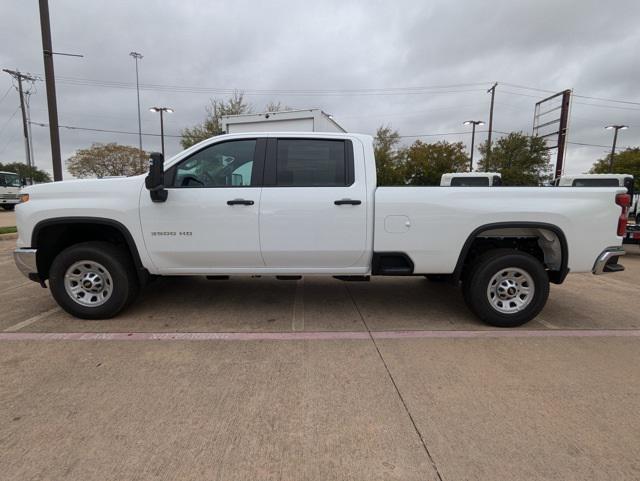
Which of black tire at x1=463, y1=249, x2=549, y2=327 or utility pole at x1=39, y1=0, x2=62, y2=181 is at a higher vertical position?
utility pole at x1=39, y1=0, x2=62, y2=181

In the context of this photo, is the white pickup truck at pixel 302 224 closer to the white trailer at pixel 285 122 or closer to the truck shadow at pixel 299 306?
the truck shadow at pixel 299 306

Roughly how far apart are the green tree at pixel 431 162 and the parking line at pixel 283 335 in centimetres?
2845

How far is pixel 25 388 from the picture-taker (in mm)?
2826

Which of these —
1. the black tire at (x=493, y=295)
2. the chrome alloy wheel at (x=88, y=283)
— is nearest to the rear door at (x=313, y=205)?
A: the black tire at (x=493, y=295)

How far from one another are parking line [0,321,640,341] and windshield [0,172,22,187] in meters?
28.5

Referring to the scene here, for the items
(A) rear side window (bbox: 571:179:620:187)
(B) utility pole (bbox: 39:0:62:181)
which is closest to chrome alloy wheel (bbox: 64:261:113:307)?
(B) utility pole (bbox: 39:0:62:181)

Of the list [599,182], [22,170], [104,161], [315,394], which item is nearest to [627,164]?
[599,182]

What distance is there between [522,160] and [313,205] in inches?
1035

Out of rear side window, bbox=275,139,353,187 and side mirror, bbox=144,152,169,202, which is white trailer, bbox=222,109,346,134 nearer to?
rear side window, bbox=275,139,353,187

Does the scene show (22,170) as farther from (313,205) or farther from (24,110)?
(313,205)

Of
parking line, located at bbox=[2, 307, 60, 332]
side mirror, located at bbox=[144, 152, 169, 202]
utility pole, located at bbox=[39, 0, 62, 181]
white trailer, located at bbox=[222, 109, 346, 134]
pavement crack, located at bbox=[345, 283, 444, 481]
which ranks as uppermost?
utility pole, located at bbox=[39, 0, 62, 181]

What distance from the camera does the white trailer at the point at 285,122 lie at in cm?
755

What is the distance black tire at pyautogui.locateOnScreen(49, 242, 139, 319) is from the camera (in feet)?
13.3

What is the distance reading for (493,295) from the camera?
412 cm
